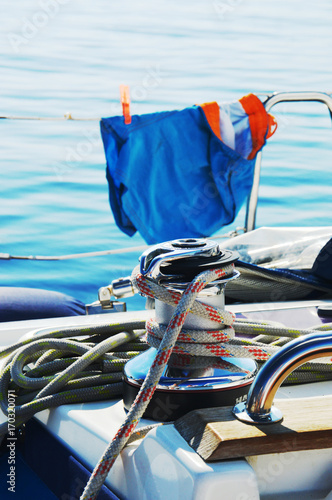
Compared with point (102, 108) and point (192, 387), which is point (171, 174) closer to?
point (192, 387)

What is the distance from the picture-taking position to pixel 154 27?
45.4ft

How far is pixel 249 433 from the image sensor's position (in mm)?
760

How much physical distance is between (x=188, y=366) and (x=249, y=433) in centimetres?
20

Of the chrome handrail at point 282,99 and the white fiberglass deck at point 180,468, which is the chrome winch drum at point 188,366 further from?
the chrome handrail at point 282,99

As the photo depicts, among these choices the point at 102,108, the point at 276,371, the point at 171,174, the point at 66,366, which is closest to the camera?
the point at 276,371

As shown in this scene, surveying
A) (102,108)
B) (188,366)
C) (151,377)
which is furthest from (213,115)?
(102,108)

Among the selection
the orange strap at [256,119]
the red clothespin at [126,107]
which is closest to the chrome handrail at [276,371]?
the red clothespin at [126,107]

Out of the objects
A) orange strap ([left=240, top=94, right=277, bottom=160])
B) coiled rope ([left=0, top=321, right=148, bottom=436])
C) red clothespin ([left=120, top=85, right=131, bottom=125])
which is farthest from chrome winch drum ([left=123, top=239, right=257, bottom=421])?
orange strap ([left=240, top=94, right=277, bottom=160])

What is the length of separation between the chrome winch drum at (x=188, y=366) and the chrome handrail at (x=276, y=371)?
104 mm

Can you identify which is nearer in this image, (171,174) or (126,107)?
Answer: (126,107)

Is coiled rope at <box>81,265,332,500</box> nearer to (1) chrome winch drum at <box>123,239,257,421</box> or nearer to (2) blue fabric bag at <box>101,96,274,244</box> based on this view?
(1) chrome winch drum at <box>123,239,257,421</box>

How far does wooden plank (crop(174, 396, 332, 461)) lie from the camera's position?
0.75 meters

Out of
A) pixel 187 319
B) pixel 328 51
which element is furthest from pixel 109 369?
pixel 328 51

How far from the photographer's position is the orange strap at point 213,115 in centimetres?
263
